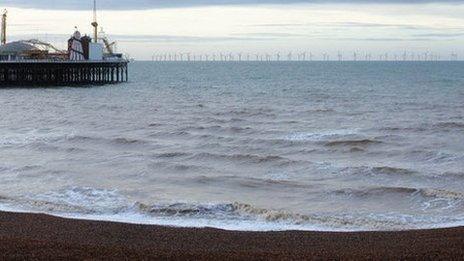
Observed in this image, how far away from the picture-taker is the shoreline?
36.1ft

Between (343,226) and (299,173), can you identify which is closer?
(343,226)

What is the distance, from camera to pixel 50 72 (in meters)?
72.6

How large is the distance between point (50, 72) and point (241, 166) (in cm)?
5167

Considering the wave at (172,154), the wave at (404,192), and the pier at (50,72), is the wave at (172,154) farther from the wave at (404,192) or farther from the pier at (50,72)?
the pier at (50,72)

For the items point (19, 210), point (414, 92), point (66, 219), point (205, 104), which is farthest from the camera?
point (414, 92)

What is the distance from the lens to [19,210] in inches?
659

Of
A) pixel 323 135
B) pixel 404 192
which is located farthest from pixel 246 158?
pixel 404 192

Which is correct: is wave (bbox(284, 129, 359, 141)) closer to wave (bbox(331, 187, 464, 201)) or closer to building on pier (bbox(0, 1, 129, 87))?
wave (bbox(331, 187, 464, 201))

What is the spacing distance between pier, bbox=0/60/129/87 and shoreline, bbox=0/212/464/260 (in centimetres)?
5517

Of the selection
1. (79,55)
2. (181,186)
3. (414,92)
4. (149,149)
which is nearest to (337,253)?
(181,186)

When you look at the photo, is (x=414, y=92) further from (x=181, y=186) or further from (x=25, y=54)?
(x=181, y=186)

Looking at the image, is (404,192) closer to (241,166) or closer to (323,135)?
(241,166)

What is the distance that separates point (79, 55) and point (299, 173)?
5507 centimetres

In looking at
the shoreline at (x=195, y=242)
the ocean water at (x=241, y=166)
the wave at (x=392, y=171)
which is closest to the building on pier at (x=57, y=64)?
the ocean water at (x=241, y=166)
